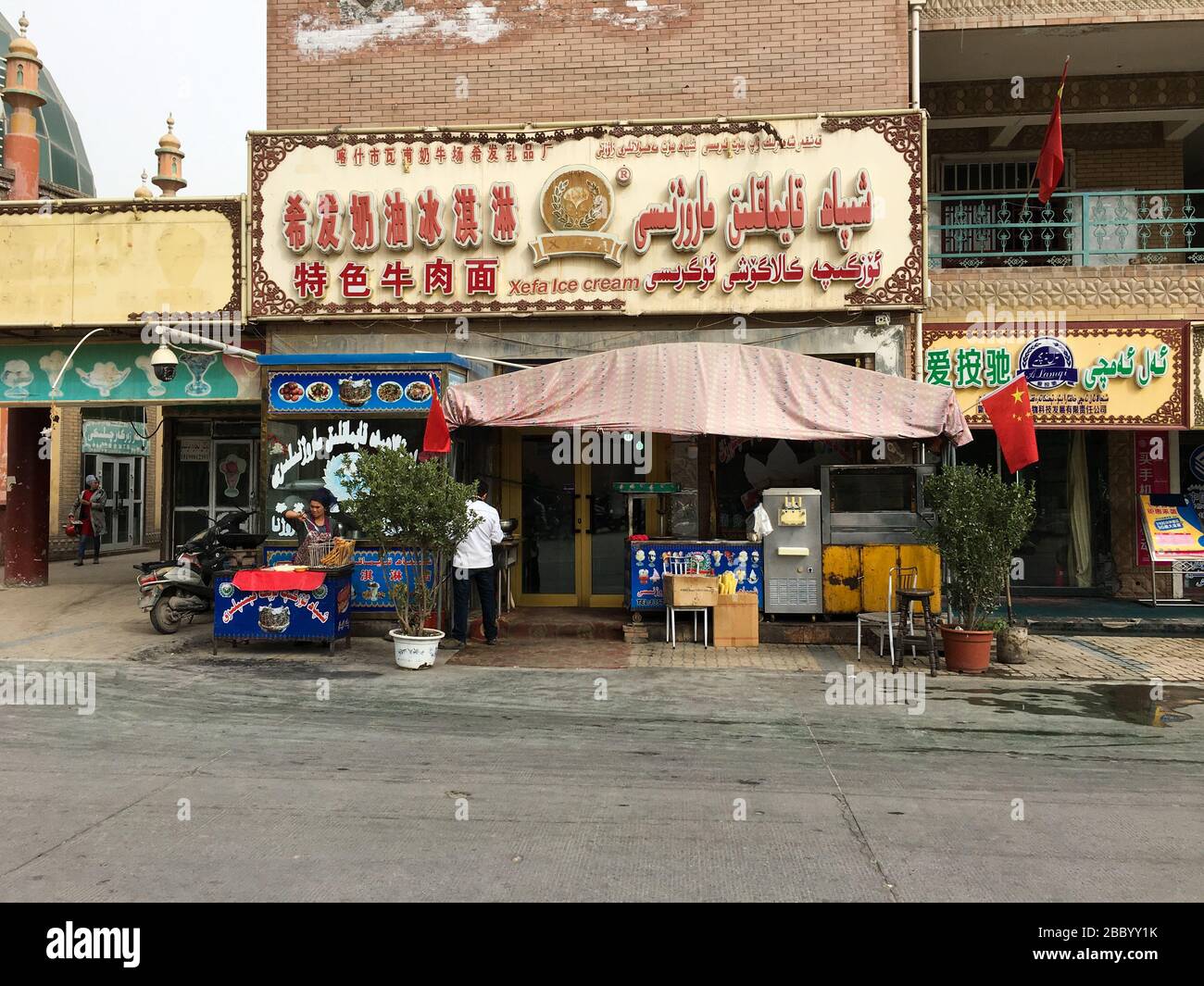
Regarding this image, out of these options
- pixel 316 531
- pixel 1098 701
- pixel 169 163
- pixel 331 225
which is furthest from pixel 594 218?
pixel 169 163

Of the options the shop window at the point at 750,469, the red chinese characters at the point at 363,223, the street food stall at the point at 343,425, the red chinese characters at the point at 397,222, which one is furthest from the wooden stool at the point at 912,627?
the red chinese characters at the point at 363,223

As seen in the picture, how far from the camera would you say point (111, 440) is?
80.5 ft

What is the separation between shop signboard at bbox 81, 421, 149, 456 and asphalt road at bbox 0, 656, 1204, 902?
17.0m

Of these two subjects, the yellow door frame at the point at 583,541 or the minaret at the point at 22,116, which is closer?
the yellow door frame at the point at 583,541

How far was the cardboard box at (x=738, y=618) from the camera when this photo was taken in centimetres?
1131

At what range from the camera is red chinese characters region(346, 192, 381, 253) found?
42.6 feet

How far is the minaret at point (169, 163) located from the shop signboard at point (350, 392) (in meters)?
23.7

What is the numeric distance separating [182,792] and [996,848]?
4.69 meters

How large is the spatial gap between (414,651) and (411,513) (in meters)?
1.46

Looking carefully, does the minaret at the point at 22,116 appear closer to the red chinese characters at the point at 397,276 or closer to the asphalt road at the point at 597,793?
the red chinese characters at the point at 397,276

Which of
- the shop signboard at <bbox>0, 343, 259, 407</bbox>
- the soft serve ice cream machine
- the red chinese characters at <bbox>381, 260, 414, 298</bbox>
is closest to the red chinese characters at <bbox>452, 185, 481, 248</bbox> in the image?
the red chinese characters at <bbox>381, 260, 414, 298</bbox>

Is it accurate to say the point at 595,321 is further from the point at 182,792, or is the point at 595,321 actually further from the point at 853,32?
the point at 182,792

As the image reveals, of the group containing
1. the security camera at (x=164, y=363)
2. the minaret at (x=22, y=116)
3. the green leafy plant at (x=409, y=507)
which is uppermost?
the minaret at (x=22, y=116)

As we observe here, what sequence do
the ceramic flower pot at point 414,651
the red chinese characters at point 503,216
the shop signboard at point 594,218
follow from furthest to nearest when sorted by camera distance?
the red chinese characters at point 503,216 < the shop signboard at point 594,218 < the ceramic flower pot at point 414,651
